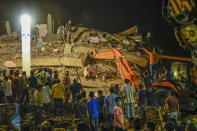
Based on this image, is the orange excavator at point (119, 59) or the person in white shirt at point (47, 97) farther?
the orange excavator at point (119, 59)

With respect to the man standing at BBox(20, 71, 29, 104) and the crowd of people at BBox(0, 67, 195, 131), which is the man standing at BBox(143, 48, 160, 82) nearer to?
the crowd of people at BBox(0, 67, 195, 131)

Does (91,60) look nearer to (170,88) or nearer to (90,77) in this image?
(90,77)

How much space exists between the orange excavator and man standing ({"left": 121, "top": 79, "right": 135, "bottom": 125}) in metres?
0.60

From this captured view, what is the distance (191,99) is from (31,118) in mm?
5647

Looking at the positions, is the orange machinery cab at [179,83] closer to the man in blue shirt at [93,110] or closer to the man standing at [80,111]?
the man in blue shirt at [93,110]

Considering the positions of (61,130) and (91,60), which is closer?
(61,130)

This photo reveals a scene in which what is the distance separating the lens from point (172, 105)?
7234 millimetres

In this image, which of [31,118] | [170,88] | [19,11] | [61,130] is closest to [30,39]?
[19,11]

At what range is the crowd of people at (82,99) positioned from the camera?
700 centimetres

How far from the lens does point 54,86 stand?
7645 mm

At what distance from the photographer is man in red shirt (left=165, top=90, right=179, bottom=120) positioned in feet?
23.6

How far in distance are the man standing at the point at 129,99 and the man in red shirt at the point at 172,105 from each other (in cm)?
117

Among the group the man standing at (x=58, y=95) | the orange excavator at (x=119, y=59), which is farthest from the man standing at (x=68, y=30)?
the man standing at (x=58, y=95)

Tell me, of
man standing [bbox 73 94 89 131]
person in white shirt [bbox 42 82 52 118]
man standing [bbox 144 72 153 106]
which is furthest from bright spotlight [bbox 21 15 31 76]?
man standing [bbox 144 72 153 106]
